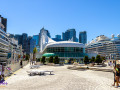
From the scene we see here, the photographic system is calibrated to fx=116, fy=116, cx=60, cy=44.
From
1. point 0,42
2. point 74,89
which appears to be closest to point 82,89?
point 74,89

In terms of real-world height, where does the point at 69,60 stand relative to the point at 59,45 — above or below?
below

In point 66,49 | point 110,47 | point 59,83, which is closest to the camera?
point 59,83

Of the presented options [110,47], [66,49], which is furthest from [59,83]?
[110,47]

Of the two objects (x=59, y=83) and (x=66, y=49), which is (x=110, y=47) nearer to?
(x=66, y=49)

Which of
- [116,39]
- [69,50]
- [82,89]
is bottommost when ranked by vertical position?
[82,89]

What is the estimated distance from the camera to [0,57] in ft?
224

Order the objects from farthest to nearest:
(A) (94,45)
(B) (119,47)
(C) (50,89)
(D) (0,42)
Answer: (A) (94,45) → (B) (119,47) → (D) (0,42) → (C) (50,89)

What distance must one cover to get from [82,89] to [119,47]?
12252cm

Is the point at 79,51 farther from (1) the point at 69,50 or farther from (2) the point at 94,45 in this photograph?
(2) the point at 94,45

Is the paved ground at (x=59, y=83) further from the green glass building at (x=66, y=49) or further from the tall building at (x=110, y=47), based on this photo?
the tall building at (x=110, y=47)

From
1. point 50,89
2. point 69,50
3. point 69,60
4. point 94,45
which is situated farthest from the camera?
point 94,45

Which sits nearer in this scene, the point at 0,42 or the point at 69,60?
the point at 69,60

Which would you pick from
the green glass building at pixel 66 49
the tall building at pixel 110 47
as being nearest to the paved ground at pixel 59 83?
the green glass building at pixel 66 49

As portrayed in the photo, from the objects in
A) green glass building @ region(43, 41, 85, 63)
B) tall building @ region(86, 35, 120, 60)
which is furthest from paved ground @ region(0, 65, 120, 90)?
tall building @ region(86, 35, 120, 60)
